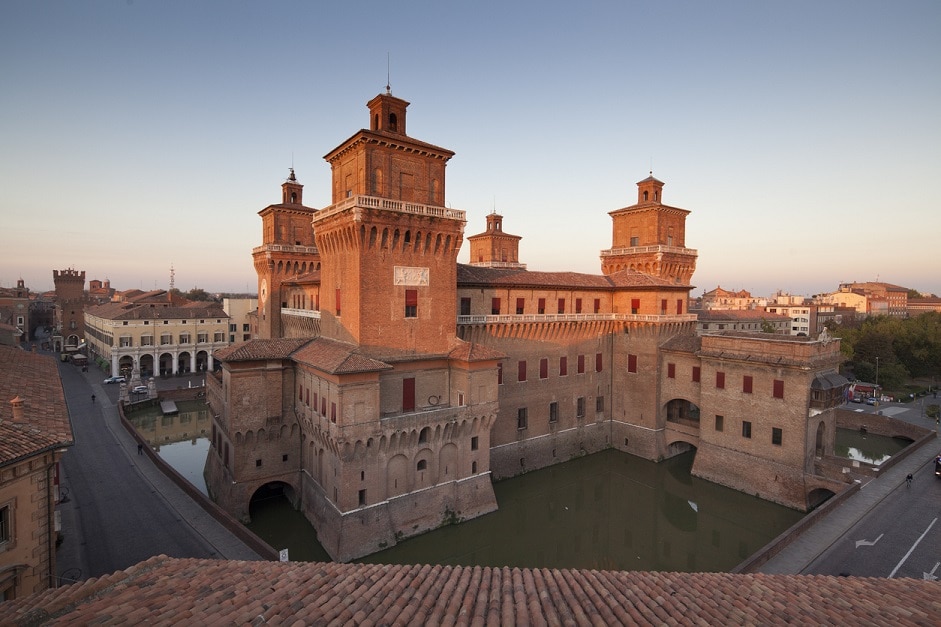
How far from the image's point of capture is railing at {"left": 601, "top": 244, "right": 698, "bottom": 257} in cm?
4083

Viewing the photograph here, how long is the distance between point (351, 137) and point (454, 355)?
13.4 m

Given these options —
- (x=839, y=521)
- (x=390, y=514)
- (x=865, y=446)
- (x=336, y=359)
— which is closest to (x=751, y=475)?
(x=839, y=521)

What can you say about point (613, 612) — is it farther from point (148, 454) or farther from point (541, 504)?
point (148, 454)

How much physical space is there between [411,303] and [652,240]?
25241 millimetres

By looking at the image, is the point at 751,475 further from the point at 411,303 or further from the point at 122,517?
the point at 122,517

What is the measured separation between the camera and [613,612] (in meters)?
8.77

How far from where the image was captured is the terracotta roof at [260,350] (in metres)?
26.1

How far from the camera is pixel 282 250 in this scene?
133ft

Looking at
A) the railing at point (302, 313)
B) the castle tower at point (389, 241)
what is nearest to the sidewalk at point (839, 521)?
the castle tower at point (389, 241)

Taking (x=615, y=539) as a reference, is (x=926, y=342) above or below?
above

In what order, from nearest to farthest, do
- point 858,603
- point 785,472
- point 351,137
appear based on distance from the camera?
point 858,603
point 351,137
point 785,472

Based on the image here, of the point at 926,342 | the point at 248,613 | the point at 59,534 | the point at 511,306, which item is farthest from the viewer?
the point at 926,342

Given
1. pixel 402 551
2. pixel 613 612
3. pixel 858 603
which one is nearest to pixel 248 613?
pixel 613 612

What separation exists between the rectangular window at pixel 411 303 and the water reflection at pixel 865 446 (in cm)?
3808
